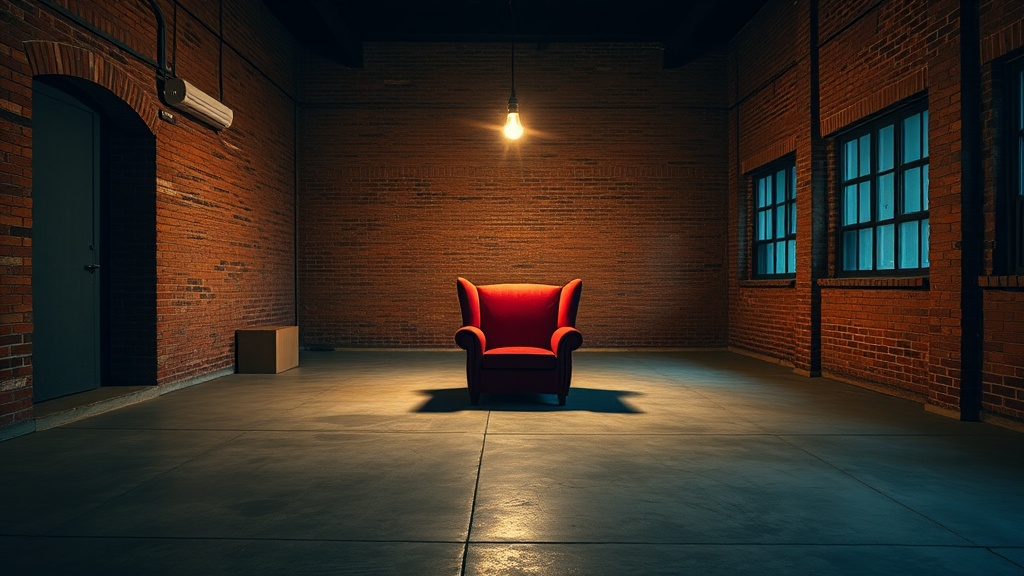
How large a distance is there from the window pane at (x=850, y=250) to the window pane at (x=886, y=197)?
0.49 meters

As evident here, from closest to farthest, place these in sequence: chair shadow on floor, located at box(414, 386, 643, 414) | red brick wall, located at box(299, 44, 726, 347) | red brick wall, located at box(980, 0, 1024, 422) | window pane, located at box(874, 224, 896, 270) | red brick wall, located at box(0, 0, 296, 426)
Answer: red brick wall, located at box(0, 0, 296, 426)
red brick wall, located at box(980, 0, 1024, 422)
chair shadow on floor, located at box(414, 386, 643, 414)
window pane, located at box(874, 224, 896, 270)
red brick wall, located at box(299, 44, 726, 347)

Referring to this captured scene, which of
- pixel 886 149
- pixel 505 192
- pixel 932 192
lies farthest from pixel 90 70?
pixel 886 149

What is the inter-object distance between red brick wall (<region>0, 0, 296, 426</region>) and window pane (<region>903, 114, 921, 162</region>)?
6.27 m

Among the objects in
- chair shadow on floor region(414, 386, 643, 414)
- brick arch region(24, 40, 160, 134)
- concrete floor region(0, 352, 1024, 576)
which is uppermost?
brick arch region(24, 40, 160, 134)

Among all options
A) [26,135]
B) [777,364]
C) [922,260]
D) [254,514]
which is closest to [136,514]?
[254,514]

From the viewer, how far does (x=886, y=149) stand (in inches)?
229

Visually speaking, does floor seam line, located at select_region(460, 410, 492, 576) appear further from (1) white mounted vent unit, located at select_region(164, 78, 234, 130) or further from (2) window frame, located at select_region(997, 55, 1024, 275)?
(1) white mounted vent unit, located at select_region(164, 78, 234, 130)

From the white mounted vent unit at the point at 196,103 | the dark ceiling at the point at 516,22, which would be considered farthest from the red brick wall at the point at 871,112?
the white mounted vent unit at the point at 196,103

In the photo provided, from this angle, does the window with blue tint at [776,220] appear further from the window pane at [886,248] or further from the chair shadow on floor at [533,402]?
the chair shadow on floor at [533,402]

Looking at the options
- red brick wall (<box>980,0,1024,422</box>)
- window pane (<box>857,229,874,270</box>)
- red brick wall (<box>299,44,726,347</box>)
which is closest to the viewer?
red brick wall (<box>980,0,1024,422</box>)

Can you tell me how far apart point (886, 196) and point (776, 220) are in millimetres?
2410

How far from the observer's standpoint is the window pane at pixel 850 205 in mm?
6328

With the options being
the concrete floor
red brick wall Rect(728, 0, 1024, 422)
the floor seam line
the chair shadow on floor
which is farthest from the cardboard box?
red brick wall Rect(728, 0, 1024, 422)

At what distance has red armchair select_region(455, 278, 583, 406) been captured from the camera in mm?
5082
